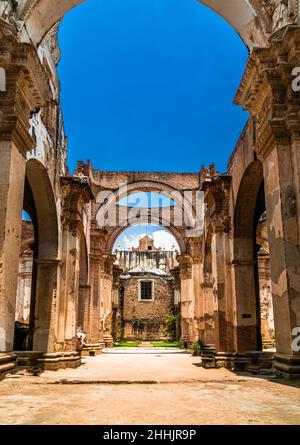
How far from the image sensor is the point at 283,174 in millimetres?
6008

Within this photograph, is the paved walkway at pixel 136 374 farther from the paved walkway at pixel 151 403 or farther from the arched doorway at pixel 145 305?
the arched doorway at pixel 145 305

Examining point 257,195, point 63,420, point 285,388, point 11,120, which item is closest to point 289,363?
point 285,388

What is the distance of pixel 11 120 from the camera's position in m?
5.96

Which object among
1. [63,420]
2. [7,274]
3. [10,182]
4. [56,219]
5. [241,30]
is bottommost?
[63,420]

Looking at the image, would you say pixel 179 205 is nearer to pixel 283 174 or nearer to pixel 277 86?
pixel 277 86

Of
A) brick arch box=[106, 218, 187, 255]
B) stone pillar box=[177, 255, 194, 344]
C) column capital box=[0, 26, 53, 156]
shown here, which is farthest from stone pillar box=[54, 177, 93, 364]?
brick arch box=[106, 218, 187, 255]

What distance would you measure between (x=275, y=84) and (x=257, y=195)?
4.93 m

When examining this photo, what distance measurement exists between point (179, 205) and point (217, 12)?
17.1 meters

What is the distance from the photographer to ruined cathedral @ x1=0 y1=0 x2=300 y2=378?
5887 mm

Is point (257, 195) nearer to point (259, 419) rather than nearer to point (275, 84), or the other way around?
point (275, 84)

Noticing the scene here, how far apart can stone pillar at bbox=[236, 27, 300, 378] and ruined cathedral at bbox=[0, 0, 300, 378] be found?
15 millimetres

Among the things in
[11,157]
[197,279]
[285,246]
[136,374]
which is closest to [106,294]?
[197,279]

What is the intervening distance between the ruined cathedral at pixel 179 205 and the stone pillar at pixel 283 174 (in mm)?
15
